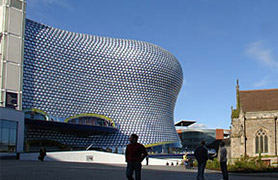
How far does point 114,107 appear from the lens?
83.0 metres

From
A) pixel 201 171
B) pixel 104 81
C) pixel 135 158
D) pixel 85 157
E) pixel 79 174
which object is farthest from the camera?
pixel 104 81

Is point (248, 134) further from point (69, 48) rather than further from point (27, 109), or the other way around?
point (69, 48)

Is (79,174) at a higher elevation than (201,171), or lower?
lower

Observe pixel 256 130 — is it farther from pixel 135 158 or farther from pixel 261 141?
pixel 135 158

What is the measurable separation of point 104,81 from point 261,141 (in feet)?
163

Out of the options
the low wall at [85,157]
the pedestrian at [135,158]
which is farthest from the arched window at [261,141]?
the pedestrian at [135,158]

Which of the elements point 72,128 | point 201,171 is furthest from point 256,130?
point 72,128

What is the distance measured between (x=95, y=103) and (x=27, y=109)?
1660cm

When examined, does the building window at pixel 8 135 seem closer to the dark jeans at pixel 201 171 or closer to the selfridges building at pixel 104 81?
the selfridges building at pixel 104 81

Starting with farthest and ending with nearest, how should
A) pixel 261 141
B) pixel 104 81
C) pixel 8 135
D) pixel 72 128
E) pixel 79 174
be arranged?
pixel 104 81
pixel 72 128
pixel 8 135
pixel 261 141
pixel 79 174

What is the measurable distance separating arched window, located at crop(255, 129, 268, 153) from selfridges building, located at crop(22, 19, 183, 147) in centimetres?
4463

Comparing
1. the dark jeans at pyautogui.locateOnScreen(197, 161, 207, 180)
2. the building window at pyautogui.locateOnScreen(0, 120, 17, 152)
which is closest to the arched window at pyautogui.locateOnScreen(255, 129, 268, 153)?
the dark jeans at pyautogui.locateOnScreen(197, 161, 207, 180)

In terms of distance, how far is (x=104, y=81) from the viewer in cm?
8281

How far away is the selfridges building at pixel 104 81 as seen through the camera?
7325cm
